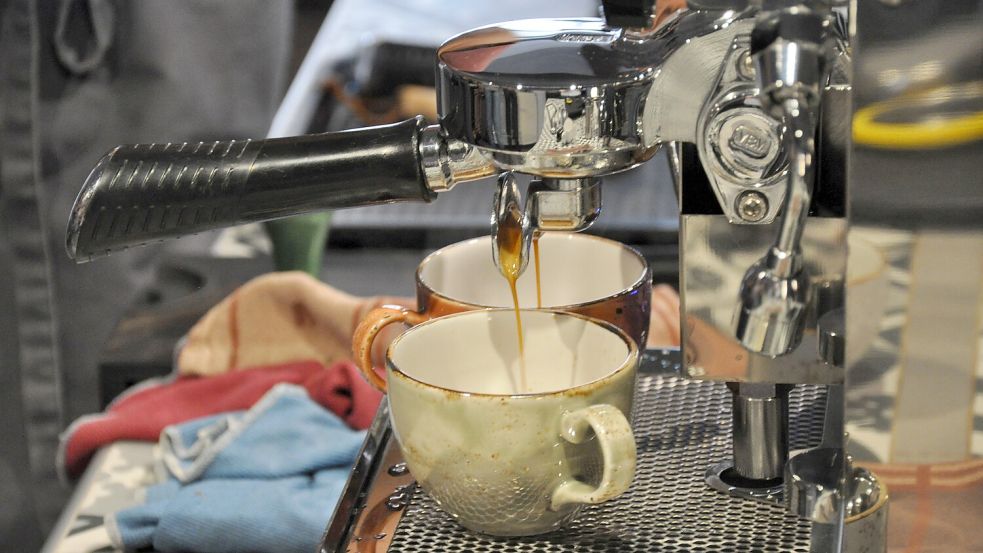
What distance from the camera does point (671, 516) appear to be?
42 cm

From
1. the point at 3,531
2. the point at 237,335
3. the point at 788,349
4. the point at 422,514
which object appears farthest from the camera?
the point at 3,531

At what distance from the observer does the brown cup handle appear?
0.46m

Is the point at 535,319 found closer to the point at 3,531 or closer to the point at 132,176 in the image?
the point at 132,176

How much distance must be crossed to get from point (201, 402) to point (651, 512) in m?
0.32

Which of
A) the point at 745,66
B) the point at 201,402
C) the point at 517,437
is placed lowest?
the point at 201,402

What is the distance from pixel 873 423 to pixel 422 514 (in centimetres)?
16

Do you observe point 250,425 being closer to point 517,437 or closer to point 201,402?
point 201,402

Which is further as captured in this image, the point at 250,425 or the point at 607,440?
the point at 250,425

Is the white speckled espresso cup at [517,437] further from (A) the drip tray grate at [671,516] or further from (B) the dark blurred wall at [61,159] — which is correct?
(B) the dark blurred wall at [61,159]

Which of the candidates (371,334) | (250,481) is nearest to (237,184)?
(371,334)

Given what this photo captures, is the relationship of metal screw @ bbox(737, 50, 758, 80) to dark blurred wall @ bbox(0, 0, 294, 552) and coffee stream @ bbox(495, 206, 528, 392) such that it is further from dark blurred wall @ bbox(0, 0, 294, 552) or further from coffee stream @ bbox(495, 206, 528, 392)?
dark blurred wall @ bbox(0, 0, 294, 552)

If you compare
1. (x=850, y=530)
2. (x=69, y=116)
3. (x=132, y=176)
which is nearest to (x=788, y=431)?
(x=850, y=530)

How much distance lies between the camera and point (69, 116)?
104cm

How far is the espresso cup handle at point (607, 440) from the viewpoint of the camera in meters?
0.37
